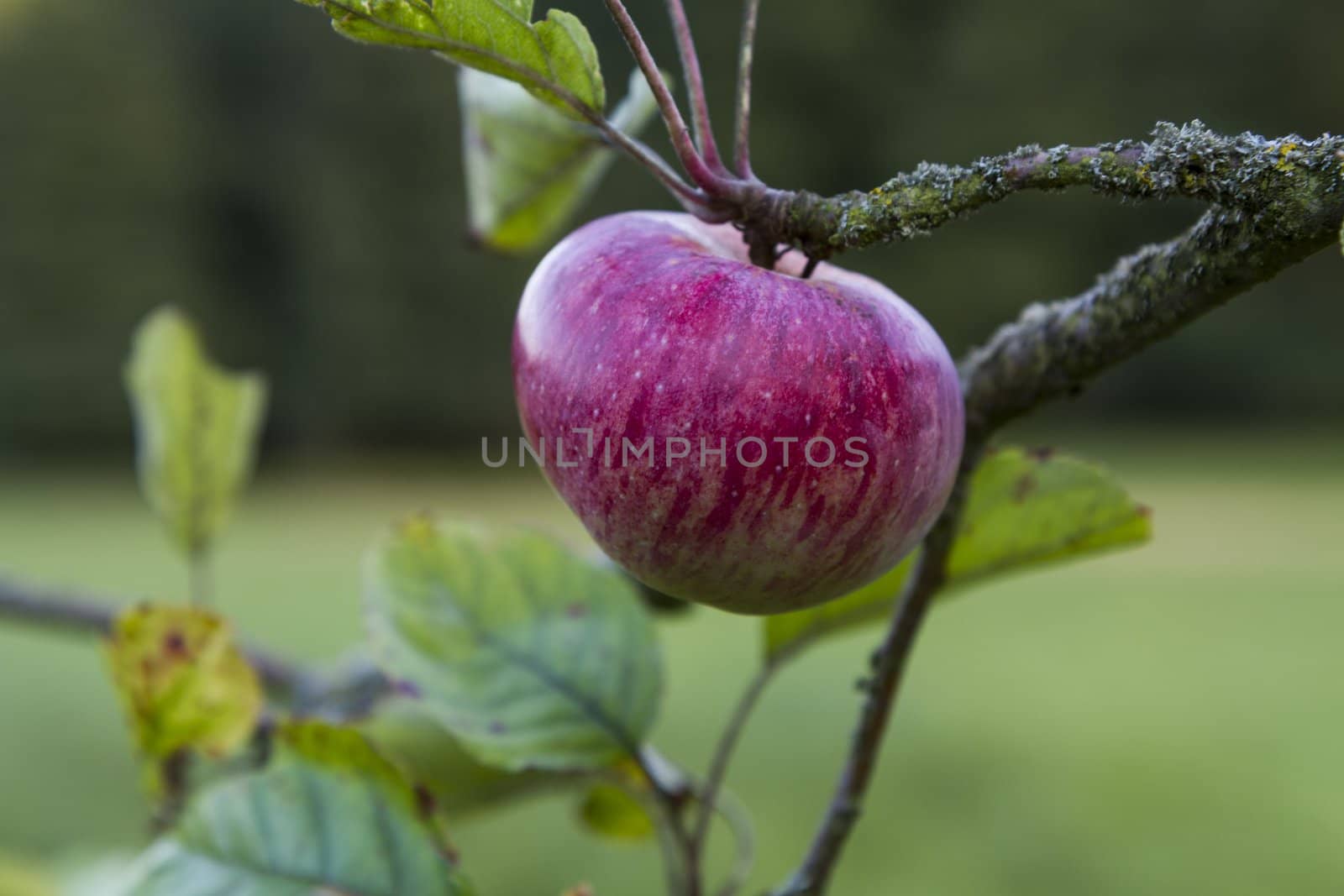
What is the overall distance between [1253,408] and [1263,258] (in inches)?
216

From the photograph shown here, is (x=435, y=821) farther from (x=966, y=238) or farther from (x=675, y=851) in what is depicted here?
(x=966, y=238)

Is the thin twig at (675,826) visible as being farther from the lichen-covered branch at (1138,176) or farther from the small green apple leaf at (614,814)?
the lichen-covered branch at (1138,176)

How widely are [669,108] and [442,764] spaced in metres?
0.32

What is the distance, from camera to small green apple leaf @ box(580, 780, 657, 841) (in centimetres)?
50

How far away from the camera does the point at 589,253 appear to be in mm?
265

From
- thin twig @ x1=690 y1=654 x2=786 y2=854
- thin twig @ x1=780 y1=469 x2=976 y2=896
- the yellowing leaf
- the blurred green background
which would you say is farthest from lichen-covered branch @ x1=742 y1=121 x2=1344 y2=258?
the blurred green background

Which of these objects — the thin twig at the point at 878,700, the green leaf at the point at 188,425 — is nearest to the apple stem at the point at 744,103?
the thin twig at the point at 878,700

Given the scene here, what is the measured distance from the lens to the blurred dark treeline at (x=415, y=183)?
439cm

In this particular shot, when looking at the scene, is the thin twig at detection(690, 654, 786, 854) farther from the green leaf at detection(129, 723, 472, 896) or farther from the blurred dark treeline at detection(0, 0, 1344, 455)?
the blurred dark treeline at detection(0, 0, 1344, 455)

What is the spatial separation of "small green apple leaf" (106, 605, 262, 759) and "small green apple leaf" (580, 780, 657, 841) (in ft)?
0.51

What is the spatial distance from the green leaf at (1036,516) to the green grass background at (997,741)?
0.46 m

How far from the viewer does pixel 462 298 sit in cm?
519

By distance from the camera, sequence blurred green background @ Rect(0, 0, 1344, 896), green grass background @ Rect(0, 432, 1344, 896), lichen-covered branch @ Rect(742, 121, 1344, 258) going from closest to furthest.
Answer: lichen-covered branch @ Rect(742, 121, 1344, 258) → green grass background @ Rect(0, 432, 1344, 896) → blurred green background @ Rect(0, 0, 1344, 896)

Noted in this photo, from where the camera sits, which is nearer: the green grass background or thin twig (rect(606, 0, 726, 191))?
thin twig (rect(606, 0, 726, 191))
